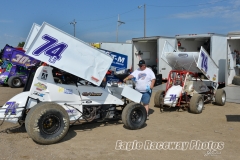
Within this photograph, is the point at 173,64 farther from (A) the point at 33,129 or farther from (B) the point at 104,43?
(B) the point at 104,43

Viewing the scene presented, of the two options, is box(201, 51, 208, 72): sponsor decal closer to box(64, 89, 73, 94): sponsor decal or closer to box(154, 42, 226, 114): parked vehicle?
box(154, 42, 226, 114): parked vehicle

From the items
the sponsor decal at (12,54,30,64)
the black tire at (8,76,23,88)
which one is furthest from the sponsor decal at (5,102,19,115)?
the black tire at (8,76,23,88)

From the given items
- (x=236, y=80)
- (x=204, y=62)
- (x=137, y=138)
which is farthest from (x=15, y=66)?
(x=137, y=138)

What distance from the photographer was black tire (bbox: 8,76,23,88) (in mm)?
15875

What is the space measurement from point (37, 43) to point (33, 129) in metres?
1.63

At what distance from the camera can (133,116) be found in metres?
6.55

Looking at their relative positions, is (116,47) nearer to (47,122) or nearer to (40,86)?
(40,86)

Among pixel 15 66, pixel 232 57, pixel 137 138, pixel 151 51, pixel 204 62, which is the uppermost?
pixel 151 51

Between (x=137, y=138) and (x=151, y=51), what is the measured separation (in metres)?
14.3

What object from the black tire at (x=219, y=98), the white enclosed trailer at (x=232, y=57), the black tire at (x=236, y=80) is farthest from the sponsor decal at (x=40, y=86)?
the black tire at (x=236, y=80)

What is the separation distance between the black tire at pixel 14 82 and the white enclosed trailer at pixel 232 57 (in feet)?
39.0

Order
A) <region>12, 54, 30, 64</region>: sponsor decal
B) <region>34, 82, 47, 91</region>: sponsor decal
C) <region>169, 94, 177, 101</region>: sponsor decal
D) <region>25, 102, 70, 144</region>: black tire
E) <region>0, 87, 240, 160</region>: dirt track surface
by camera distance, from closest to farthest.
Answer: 1. <region>0, 87, 240, 160</region>: dirt track surface
2. <region>25, 102, 70, 144</region>: black tire
3. <region>34, 82, 47, 91</region>: sponsor decal
4. <region>169, 94, 177, 101</region>: sponsor decal
5. <region>12, 54, 30, 64</region>: sponsor decal

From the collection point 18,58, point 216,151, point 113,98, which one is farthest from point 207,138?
point 18,58

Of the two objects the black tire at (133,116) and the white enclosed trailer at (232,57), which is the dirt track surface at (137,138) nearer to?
the black tire at (133,116)
